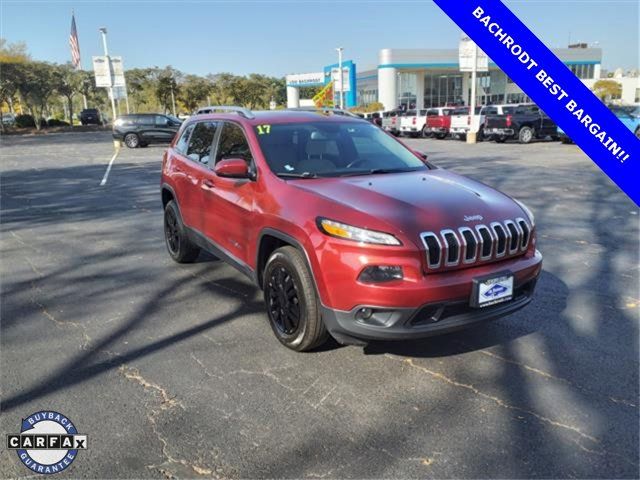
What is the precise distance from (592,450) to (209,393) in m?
2.19

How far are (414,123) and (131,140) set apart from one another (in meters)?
16.3

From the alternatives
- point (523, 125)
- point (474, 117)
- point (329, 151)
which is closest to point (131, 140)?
point (474, 117)

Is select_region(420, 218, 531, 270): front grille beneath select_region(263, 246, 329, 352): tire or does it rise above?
above

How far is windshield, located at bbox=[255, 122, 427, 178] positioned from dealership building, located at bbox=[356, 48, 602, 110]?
57155mm

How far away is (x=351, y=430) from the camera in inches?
114

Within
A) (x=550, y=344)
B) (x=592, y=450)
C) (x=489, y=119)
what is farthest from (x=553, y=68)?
(x=489, y=119)

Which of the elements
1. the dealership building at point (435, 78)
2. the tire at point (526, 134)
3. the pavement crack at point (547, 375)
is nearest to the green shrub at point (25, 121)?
the dealership building at point (435, 78)

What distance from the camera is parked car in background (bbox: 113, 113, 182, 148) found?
2542 centimetres

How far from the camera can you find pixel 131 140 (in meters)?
25.5

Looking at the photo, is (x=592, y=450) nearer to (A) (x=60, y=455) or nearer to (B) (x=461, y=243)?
(B) (x=461, y=243)

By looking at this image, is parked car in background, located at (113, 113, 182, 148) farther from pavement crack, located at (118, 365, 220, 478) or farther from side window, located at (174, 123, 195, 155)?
pavement crack, located at (118, 365, 220, 478)

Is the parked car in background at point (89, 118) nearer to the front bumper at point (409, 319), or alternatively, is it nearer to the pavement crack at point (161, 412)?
the pavement crack at point (161, 412)

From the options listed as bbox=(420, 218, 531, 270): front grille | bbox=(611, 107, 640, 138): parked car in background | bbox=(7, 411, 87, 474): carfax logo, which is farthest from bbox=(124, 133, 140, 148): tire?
bbox=(420, 218, 531, 270): front grille

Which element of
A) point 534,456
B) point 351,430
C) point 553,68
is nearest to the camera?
point 553,68
